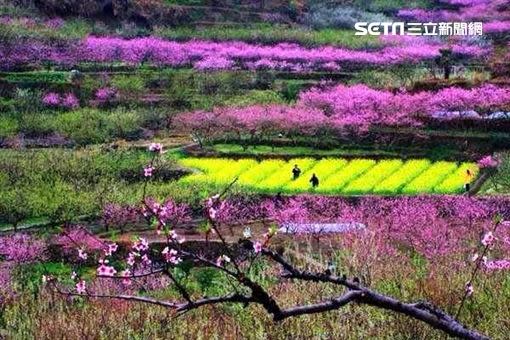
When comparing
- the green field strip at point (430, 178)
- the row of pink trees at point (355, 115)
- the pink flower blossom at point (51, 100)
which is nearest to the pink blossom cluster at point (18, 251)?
the green field strip at point (430, 178)

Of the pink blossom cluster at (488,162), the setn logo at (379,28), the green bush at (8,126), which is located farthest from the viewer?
the setn logo at (379,28)

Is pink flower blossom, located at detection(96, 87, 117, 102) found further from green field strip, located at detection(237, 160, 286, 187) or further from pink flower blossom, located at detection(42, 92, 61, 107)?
green field strip, located at detection(237, 160, 286, 187)

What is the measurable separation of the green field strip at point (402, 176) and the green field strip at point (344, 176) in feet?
3.80

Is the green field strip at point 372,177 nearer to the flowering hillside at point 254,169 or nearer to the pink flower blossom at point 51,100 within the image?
the flowering hillside at point 254,169

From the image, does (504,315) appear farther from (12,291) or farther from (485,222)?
(485,222)

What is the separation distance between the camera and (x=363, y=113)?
3728 cm

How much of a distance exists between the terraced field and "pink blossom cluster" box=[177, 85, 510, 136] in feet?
10.1

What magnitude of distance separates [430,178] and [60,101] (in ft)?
60.6

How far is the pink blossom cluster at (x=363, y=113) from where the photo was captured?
3612cm

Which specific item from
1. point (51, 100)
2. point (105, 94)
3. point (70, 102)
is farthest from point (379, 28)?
point (51, 100)

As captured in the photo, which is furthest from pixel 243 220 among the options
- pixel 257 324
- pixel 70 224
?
pixel 257 324

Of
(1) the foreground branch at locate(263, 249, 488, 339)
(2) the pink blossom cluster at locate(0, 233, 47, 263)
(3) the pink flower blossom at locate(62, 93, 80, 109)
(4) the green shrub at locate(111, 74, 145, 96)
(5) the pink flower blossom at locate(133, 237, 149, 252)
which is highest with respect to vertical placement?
(1) the foreground branch at locate(263, 249, 488, 339)

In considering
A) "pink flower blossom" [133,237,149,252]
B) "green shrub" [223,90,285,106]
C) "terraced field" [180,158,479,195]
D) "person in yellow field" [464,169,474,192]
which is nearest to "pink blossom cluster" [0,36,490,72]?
"green shrub" [223,90,285,106]

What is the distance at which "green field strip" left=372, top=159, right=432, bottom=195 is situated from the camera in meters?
28.6
